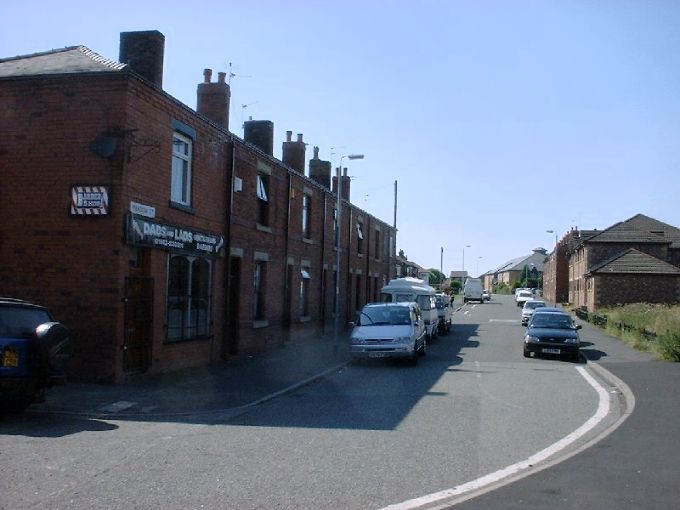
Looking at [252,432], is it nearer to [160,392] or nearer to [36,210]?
[160,392]

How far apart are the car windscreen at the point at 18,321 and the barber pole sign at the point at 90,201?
11.4ft

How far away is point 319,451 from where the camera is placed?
8.42 meters

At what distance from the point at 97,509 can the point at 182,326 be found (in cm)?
1043

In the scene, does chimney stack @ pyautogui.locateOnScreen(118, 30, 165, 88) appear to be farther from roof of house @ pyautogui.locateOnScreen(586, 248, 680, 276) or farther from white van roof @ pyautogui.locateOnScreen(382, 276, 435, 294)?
roof of house @ pyautogui.locateOnScreen(586, 248, 680, 276)

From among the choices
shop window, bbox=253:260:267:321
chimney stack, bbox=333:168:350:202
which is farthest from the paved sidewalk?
chimney stack, bbox=333:168:350:202

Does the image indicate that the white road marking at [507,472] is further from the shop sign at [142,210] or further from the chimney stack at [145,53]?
the chimney stack at [145,53]

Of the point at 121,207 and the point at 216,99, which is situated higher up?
the point at 216,99

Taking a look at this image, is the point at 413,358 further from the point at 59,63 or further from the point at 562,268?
the point at 562,268

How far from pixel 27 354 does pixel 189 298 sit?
22.7 ft

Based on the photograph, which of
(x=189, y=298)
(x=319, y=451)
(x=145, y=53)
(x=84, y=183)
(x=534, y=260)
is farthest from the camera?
(x=534, y=260)

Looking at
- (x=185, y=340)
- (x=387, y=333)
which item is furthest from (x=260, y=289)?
(x=185, y=340)

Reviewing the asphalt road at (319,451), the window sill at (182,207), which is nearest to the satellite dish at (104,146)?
the window sill at (182,207)

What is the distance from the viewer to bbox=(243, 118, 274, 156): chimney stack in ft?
74.6

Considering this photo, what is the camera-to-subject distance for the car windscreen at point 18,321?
970 centimetres
